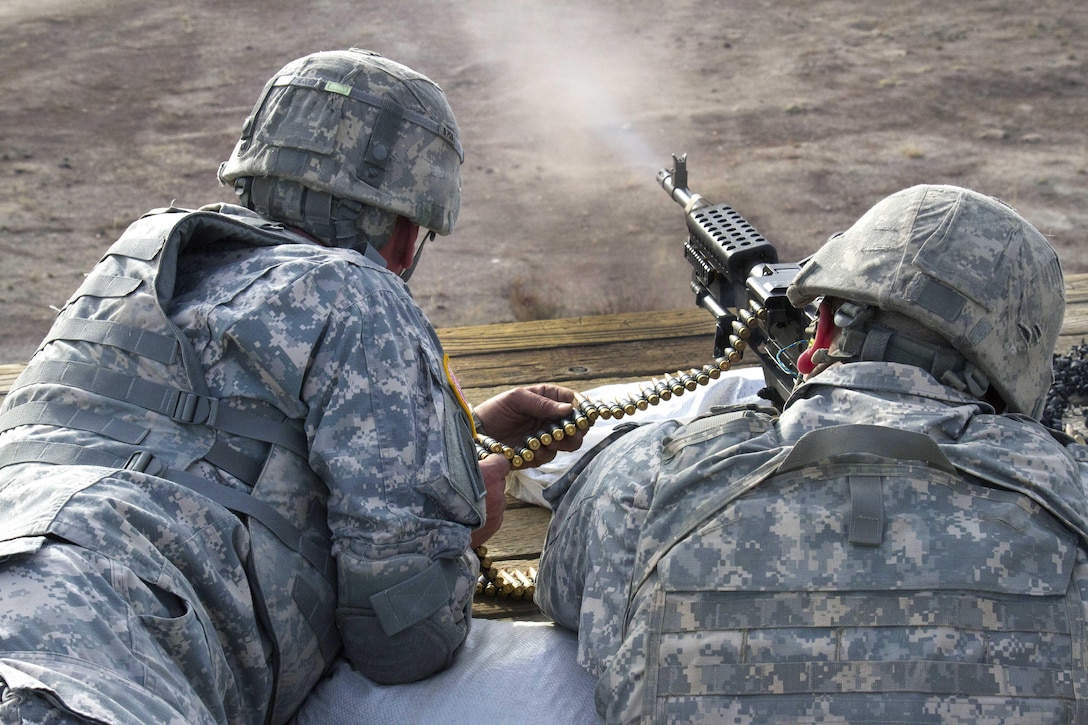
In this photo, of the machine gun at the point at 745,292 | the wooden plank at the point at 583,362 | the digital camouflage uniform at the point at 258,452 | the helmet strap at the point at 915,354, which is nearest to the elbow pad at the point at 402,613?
the digital camouflage uniform at the point at 258,452

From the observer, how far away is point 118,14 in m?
14.9

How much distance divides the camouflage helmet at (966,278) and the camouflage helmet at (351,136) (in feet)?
3.60

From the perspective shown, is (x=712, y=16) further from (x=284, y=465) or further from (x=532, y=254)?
(x=284, y=465)

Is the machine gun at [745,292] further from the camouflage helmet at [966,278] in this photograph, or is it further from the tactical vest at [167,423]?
the tactical vest at [167,423]

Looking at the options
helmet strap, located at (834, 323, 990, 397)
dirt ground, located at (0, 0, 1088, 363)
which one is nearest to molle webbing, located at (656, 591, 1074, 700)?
helmet strap, located at (834, 323, 990, 397)

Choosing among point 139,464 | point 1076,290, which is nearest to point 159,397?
point 139,464

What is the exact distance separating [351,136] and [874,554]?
5.46 ft

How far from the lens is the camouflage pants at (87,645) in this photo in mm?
1739

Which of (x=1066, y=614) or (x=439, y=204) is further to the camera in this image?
(x=439, y=204)

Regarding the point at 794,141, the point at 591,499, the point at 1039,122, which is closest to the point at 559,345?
the point at 591,499

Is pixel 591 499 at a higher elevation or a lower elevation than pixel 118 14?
higher

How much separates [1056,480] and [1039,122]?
1050 cm

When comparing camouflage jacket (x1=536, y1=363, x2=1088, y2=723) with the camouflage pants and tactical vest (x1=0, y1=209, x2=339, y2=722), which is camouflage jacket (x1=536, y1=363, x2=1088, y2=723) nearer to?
tactical vest (x1=0, y1=209, x2=339, y2=722)

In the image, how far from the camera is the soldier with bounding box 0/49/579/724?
2.29 metres
